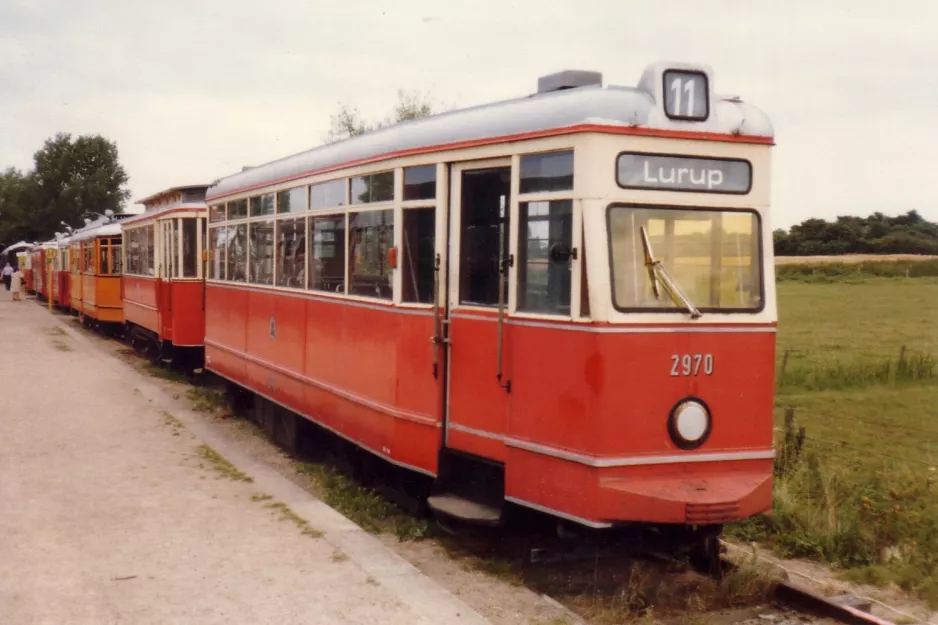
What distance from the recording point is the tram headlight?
5867mm

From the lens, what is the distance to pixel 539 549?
6.45 metres

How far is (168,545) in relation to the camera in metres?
6.61

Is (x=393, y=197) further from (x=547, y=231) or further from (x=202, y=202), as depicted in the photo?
(x=202, y=202)

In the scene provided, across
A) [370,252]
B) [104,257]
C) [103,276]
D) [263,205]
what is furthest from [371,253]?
[104,257]

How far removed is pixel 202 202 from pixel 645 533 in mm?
11016

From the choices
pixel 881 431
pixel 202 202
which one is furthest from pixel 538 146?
pixel 202 202

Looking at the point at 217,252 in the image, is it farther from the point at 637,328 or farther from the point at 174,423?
the point at 637,328

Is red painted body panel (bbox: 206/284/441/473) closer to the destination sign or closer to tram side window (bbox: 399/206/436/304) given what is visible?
tram side window (bbox: 399/206/436/304)

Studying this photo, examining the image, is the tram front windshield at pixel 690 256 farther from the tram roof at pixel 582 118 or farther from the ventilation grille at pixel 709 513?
the ventilation grille at pixel 709 513

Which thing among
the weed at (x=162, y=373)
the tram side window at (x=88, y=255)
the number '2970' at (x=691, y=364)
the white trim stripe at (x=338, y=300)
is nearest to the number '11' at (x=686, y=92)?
the number '2970' at (x=691, y=364)

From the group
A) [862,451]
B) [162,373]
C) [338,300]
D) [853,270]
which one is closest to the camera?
[338,300]

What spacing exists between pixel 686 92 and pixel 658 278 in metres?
1.08

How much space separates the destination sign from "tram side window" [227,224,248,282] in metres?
6.27

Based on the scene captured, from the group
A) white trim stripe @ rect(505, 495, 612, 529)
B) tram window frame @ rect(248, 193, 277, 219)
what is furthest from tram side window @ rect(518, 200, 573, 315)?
tram window frame @ rect(248, 193, 277, 219)
